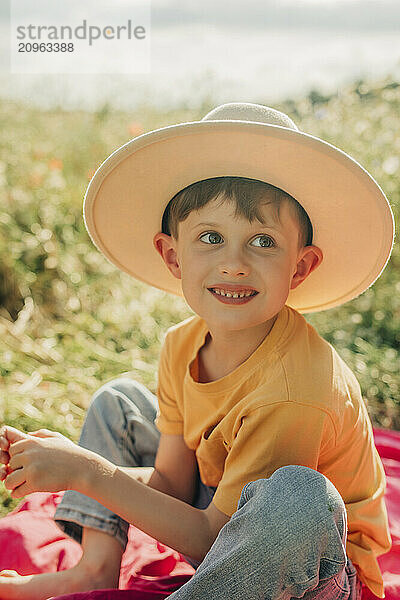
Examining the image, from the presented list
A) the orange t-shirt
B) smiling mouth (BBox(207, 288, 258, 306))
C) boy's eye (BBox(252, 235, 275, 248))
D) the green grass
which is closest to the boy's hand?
the orange t-shirt

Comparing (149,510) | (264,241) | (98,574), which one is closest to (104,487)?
(149,510)

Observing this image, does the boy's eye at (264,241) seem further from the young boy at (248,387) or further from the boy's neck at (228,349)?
the boy's neck at (228,349)

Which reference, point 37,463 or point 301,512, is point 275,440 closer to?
point 301,512

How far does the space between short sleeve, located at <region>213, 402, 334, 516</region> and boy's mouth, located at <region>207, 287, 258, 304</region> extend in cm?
21

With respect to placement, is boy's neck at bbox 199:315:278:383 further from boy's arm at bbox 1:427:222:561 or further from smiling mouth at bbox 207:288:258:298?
boy's arm at bbox 1:427:222:561

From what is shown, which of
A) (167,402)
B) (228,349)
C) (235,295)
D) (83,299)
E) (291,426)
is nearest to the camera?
(291,426)

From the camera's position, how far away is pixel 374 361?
8.75 ft

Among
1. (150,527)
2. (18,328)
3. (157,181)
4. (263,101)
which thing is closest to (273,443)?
(150,527)

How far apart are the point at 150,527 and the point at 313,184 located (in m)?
0.70

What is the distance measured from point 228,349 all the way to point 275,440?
29 centimetres

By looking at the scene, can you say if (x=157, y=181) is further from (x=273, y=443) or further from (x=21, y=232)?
(x=21, y=232)

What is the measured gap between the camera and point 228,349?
1.46 metres

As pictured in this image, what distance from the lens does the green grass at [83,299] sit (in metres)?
Answer: 2.62

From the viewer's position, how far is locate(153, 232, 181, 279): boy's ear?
4.93 feet
